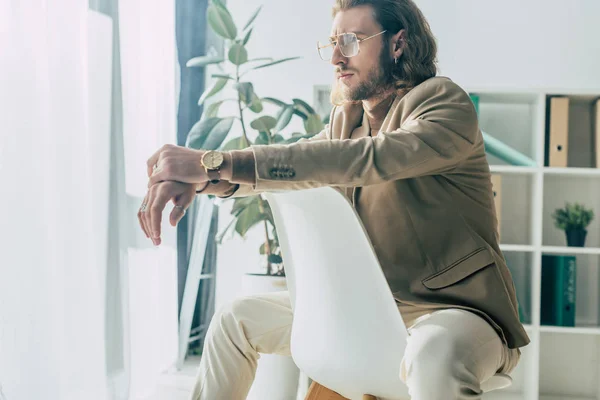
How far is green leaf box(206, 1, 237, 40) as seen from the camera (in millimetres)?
2482

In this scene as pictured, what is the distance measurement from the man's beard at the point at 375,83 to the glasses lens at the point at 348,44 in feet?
0.21

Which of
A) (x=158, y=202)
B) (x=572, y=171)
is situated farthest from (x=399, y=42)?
(x=572, y=171)

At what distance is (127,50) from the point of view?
2.42 m

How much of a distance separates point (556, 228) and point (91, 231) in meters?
2.02

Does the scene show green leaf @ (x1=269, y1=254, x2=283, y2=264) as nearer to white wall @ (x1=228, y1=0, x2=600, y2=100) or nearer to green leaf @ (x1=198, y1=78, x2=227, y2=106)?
green leaf @ (x1=198, y1=78, x2=227, y2=106)

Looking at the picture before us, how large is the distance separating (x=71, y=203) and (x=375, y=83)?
102 centimetres

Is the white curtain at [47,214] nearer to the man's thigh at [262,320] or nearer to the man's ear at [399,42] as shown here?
the man's thigh at [262,320]

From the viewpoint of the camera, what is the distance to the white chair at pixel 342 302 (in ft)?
3.32

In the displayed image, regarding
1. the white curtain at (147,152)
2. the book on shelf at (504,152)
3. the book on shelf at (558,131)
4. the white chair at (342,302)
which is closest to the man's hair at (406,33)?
the white chair at (342,302)

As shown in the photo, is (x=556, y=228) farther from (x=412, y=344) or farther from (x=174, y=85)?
(x=412, y=344)

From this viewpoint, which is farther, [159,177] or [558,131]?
[558,131]

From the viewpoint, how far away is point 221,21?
2.48 metres

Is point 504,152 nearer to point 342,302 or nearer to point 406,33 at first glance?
point 406,33

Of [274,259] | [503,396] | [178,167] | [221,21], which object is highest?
[221,21]
